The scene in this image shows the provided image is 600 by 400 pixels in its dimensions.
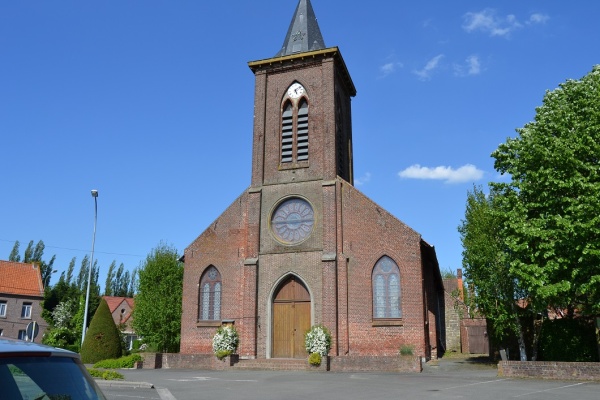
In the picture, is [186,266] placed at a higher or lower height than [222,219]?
lower

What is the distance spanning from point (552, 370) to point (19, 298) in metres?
50.0

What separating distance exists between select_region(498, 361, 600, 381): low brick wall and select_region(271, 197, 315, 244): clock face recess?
36.3 ft

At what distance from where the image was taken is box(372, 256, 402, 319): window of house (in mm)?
23797

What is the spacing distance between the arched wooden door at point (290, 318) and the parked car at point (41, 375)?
21.2 metres

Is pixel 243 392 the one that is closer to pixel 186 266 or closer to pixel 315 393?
pixel 315 393

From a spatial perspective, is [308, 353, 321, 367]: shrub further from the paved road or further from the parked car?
the parked car

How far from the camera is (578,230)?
17.1 m

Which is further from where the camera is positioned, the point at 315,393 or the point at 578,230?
the point at 578,230

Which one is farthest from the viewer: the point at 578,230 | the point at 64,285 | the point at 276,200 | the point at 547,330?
the point at 64,285

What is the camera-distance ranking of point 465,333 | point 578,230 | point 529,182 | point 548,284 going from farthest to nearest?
point 465,333 < point 529,182 < point 548,284 < point 578,230

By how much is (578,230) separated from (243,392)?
11.6 m

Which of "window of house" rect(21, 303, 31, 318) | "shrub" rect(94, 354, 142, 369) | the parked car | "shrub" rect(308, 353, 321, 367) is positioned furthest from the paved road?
"window of house" rect(21, 303, 31, 318)

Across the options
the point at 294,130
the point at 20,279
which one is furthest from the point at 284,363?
the point at 20,279

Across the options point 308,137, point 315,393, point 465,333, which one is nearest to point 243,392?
point 315,393
